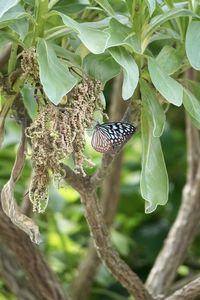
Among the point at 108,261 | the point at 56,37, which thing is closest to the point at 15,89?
the point at 56,37

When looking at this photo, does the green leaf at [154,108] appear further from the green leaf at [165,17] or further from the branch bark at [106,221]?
the branch bark at [106,221]

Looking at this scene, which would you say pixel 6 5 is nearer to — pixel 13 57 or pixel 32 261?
pixel 13 57

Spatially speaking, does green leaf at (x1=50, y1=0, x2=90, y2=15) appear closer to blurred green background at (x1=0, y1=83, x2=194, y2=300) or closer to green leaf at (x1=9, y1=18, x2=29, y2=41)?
green leaf at (x1=9, y1=18, x2=29, y2=41)

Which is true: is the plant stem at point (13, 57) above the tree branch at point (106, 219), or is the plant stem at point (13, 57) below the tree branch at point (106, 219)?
above

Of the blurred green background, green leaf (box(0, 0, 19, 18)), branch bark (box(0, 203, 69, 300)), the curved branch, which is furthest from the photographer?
the blurred green background

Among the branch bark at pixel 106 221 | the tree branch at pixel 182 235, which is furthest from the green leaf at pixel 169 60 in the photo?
the branch bark at pixel 106 221

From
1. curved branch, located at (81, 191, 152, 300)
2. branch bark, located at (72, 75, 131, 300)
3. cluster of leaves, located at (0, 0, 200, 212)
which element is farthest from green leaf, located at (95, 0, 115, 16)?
branch bark, located at (72, 75, 131, 300)

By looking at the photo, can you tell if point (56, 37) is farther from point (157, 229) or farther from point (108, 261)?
point (157, 229)
